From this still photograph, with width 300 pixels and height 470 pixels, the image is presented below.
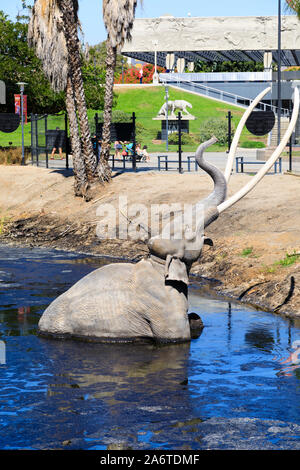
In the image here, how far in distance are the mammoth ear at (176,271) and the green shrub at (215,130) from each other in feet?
137

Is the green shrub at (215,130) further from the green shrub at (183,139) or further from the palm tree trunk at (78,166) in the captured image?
the palm tree trunk at (78,166)

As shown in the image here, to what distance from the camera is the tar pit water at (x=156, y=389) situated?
705cm

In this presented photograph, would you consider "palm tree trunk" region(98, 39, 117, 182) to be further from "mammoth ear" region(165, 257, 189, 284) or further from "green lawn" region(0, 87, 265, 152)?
"green lawn" region(0, 87, 265, 152)

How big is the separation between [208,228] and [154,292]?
815 cm

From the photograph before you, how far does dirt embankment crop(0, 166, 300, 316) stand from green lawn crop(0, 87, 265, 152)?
963 inches

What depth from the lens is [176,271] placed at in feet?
31.6

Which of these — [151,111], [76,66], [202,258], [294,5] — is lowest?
[202,258]

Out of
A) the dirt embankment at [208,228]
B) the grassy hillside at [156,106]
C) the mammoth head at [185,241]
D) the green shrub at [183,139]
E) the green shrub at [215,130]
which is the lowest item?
the dirt embankment at [208,228]

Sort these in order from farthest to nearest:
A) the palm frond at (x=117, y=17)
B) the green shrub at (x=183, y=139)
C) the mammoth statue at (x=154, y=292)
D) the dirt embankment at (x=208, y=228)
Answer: the green shrub at (x=183, y=139) < the palm frond at (x=117, y=17) < the dirt embankment at (x=208, y=228) < the mammoth statue at (x=154, y=292)

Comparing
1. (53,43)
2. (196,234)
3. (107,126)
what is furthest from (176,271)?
(53,43)

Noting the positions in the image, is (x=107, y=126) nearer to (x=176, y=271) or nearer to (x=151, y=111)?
(x=176, y=271)

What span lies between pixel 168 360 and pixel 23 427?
2.48 m

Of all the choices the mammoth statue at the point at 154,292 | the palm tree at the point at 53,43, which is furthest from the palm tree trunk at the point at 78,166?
the mammoth statue at the point at 154,292

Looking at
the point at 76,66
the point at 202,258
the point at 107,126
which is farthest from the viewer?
the point at 107,126
